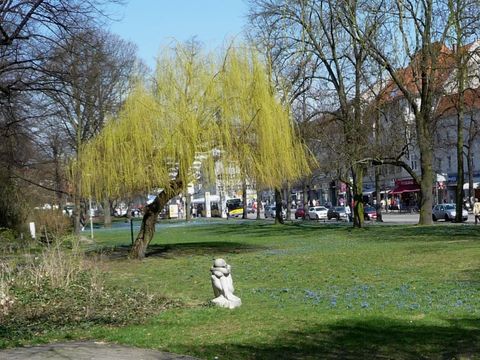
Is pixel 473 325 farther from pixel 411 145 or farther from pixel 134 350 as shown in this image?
pixel 411 145

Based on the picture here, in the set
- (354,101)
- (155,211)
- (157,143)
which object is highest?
(354,101)

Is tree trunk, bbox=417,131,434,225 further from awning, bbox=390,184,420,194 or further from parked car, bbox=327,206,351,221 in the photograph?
awning, bbox=390,184,420,194

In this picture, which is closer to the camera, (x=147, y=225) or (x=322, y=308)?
(x=322, y=308)

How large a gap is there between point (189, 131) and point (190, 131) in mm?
35

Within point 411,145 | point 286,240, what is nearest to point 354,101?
point 411,145

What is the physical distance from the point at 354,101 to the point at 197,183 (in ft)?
57.3

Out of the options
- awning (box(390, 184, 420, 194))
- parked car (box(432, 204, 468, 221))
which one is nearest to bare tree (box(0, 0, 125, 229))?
parked car (box(432, 204, 468, 221))

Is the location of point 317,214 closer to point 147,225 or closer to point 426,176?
point 426,176

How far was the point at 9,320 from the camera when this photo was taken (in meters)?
11.0

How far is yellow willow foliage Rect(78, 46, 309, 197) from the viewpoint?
24719mm

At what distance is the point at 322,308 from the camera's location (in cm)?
1176

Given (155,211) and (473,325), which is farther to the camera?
(155,211)

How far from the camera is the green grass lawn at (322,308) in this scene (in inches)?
333

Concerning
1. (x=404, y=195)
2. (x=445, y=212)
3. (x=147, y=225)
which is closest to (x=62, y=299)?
(x=147, y=225)
